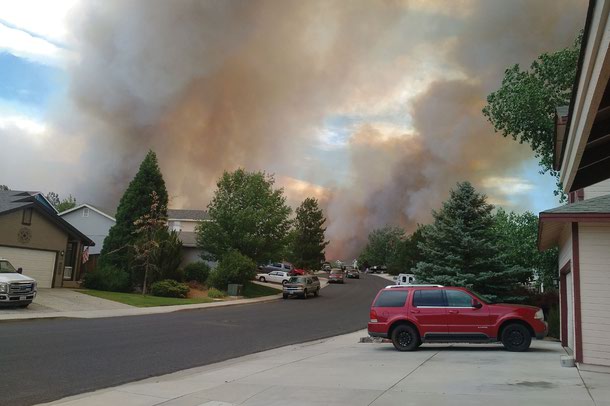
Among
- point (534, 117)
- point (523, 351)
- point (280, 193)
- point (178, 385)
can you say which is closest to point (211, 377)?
point (178, 385)

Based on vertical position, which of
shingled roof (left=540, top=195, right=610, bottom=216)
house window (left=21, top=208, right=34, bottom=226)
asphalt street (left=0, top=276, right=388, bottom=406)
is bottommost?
asphalt street (left=0, top=276, right=388, bottom=406)

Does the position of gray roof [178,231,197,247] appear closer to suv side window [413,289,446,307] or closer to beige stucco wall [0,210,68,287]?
beige stucco wall [0,210,68,287]

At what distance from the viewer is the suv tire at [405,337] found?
1473 centimetres

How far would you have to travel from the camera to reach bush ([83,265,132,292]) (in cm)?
3472

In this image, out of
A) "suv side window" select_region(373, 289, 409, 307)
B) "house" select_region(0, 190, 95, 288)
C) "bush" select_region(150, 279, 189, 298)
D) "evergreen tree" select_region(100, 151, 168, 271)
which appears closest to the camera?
"suv side window" select_region(373, 289, 409, 307)

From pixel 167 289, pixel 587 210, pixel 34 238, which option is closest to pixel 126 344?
pixel 587 210

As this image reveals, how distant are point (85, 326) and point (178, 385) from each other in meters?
10.2

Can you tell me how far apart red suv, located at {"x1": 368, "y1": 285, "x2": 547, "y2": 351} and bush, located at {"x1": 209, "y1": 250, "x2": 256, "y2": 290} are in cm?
2491

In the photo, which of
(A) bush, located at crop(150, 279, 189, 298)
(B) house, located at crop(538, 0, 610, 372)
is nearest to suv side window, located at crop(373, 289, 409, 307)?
(B) house, located at crop(538, 0, 610, 372)

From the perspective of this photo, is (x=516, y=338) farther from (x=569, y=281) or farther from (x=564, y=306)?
(x=564, y=306)

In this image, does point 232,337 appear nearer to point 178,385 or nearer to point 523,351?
point 178,385

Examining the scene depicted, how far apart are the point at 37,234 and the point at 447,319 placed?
26881mm

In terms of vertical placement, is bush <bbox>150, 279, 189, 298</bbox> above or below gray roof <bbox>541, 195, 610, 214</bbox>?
below

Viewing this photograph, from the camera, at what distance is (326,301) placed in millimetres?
37062
